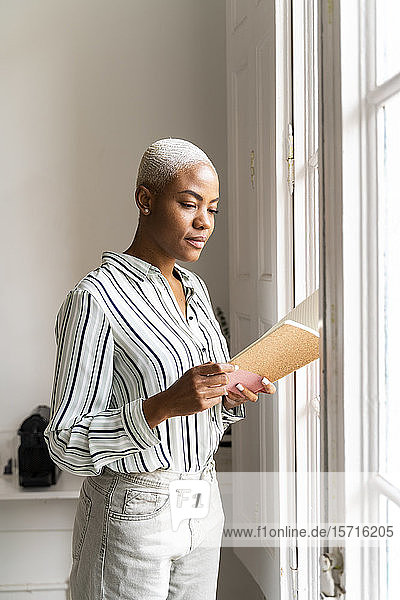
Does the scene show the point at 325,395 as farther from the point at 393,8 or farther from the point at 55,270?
the point at 55,270

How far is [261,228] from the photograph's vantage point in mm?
1899

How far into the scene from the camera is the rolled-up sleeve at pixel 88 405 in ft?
4.44

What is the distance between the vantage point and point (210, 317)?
164cm

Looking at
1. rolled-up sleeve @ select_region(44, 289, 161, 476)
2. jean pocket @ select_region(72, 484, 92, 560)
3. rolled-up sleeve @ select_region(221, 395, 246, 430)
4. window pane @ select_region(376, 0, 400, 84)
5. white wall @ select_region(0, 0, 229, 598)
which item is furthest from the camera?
white wall @ select_region(0, 0, 229, 598)

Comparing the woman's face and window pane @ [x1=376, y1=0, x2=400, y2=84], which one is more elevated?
window pane @ [x1=376, y1=0, x2=400, y2=84]

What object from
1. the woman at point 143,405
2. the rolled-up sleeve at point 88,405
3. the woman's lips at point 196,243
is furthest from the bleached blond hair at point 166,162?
the rolled-up sleeve at point 88,405

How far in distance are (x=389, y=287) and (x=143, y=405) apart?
613 millimetres

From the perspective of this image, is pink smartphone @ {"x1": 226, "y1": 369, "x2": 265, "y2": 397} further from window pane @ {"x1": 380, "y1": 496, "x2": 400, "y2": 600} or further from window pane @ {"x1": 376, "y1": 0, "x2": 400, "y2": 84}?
window pane @ {"x1": 376, "y1": 0, "x2": 400, "y2": 84}

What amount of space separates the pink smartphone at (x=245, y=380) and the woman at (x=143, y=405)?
0.03 metres

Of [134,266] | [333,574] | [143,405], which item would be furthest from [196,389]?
[333,574]

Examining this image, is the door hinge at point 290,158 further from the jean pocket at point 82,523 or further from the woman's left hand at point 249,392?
the jean pocket at point 82,523

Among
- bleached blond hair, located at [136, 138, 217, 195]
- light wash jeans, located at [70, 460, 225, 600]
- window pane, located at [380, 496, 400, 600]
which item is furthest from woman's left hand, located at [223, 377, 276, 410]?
window pane, located at [380, 496, 400, 600]

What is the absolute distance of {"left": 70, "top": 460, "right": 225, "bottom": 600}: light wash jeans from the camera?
1.40 meters

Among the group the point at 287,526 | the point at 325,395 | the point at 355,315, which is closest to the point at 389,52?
the point at 355,315
